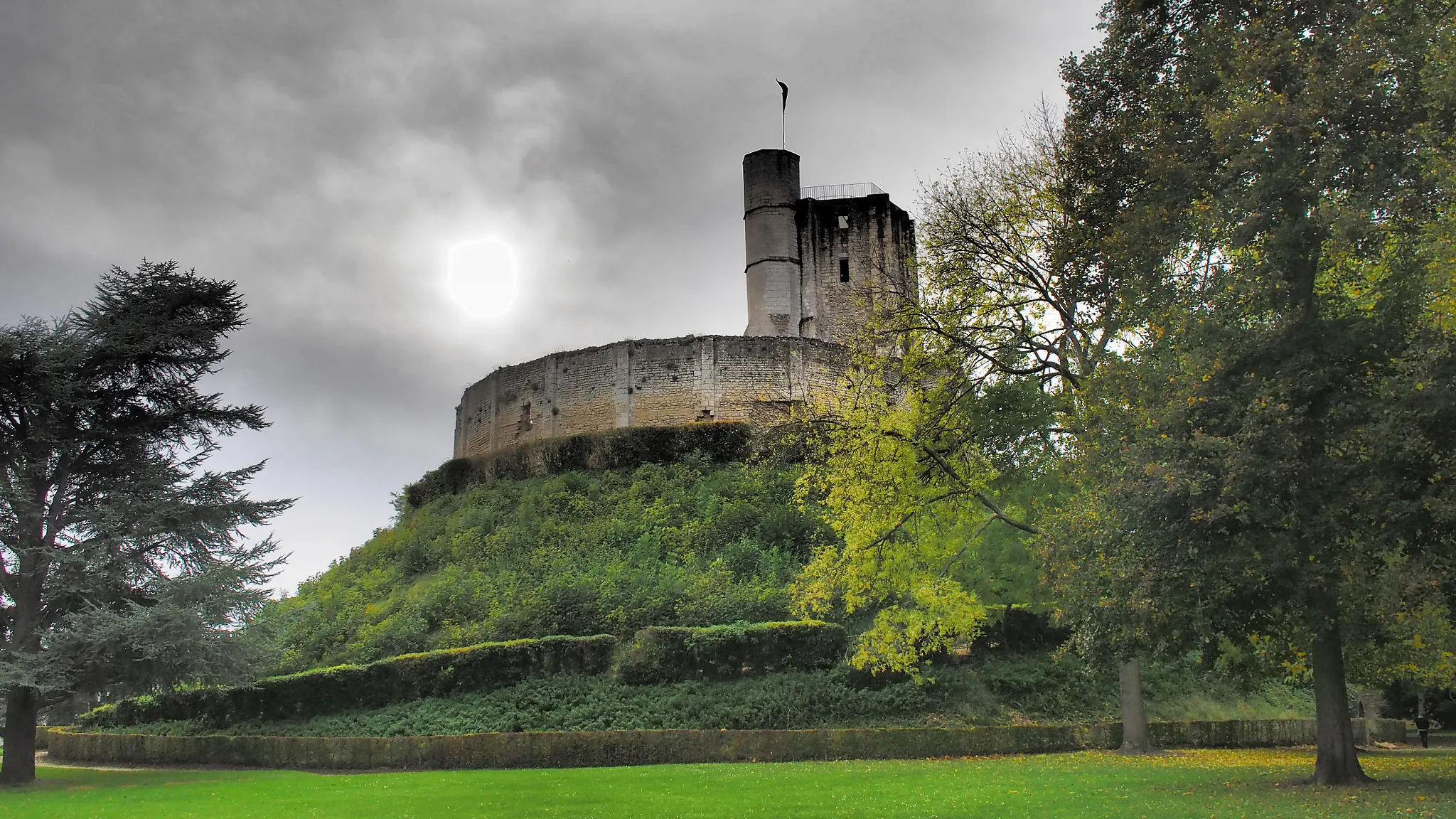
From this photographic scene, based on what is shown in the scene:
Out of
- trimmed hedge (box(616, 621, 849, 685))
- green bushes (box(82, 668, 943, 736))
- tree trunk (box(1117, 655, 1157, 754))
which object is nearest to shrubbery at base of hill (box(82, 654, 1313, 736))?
green bushes (box(82, 668, 943, 736))

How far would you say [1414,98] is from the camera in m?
11.2

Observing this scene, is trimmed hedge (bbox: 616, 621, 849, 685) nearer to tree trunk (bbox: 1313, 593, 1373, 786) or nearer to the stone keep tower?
tree trunk (bbox: 1313, 593, 1373, 786)

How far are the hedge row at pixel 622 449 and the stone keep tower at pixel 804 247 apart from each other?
26.5 feet

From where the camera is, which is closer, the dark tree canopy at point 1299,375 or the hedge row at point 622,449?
the dark tree canopy at point 1299,375

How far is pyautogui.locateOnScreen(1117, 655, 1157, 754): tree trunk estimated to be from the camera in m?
17.1

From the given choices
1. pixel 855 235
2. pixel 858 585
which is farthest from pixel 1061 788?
pixel 855 235

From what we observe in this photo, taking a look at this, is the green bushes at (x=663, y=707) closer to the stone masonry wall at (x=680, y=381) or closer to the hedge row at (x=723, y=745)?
the hedge row at (x=723, y=745)

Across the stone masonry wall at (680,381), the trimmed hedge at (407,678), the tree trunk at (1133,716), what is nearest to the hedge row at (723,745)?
the tree trunk at (1133,716)

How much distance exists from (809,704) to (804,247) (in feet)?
87.0

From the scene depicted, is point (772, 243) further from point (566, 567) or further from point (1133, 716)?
point (1133, 716)

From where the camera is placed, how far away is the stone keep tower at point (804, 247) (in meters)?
42.1

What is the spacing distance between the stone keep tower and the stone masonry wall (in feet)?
16.2

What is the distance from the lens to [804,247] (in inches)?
1684

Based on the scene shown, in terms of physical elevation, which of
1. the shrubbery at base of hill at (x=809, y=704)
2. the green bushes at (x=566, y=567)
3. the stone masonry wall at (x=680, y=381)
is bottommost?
the shrubbery at base of hill at (x=809, y=704)
